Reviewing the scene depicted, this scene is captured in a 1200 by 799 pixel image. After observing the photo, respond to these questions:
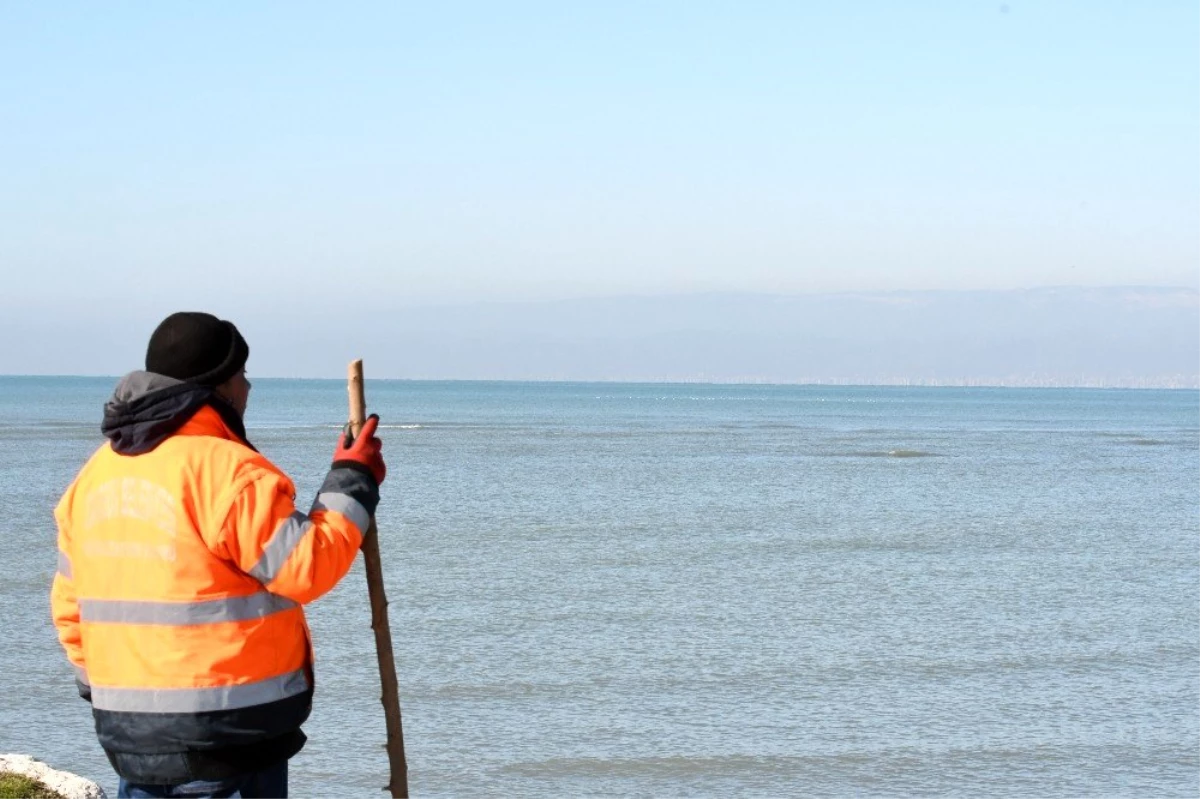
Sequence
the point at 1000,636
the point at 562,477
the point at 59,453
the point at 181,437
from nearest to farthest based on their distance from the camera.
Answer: the point at 181,437 < the point at 1000,636 < the point at 562,477 < the point at 59,453

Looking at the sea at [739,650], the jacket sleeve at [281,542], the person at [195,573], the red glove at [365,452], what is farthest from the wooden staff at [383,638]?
the sea at [739,650]

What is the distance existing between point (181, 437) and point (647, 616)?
1034cm

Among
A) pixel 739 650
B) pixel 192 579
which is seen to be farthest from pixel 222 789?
pixel 739 650

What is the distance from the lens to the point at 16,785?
612 cm

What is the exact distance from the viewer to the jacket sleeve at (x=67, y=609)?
3588 millimetres

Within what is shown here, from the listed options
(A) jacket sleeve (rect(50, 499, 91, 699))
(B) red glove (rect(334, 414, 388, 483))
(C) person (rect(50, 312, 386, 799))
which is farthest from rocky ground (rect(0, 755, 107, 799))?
(B) red glove (rect(334, 414, 388, 483))

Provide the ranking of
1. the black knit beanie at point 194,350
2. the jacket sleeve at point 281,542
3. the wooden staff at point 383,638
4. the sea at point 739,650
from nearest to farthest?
the jacket sleeve at point 281,542 < the black knit beanie at point 194,350 < the wooden staff at point 383,638 < the sea at point 739,650

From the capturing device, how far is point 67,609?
362 centimetres

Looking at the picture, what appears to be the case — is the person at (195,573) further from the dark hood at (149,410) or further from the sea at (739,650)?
the sea at (739,650)

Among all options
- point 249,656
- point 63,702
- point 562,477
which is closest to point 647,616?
point 63,702

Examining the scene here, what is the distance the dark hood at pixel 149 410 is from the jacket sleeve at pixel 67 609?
0.35m

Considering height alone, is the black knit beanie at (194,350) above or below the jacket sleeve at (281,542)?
above

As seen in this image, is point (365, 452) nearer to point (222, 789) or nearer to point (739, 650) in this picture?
point (222, 789)

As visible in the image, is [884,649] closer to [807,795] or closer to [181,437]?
[807,795]
